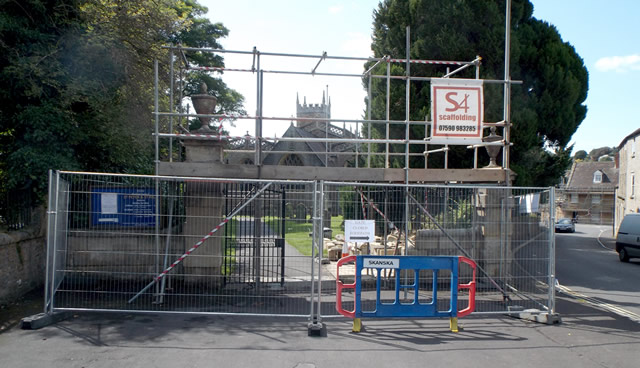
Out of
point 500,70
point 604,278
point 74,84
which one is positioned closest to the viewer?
point 74,84

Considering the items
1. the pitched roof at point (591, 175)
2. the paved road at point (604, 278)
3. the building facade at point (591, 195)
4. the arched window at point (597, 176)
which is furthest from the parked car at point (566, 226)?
the paved road at point (604, 278)

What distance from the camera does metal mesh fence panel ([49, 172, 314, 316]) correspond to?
24.5ft

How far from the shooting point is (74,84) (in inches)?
383

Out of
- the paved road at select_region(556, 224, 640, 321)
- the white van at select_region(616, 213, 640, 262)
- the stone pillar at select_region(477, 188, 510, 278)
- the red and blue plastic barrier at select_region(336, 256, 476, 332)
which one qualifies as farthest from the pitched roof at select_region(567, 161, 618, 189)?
the red and blue plastic barrier at select_region(336, 256, 476, 332)

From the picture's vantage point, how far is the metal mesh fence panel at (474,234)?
7.88m

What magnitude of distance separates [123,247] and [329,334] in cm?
462

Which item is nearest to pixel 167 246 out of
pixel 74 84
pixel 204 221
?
pixel 204 221

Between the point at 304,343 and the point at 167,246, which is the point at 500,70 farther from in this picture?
the point at 304,343

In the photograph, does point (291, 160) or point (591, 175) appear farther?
point (591, 175)

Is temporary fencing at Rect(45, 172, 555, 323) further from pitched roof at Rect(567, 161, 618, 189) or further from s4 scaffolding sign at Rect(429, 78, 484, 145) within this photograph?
pitched roof at Rect(567, 161, 618, 189)

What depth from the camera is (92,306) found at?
766cm

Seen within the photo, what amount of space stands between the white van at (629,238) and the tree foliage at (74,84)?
58.1 feet

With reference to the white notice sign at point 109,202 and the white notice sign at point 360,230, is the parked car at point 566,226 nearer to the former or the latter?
the white notice sign at point 360,230

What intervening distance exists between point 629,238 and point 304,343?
654 inches
